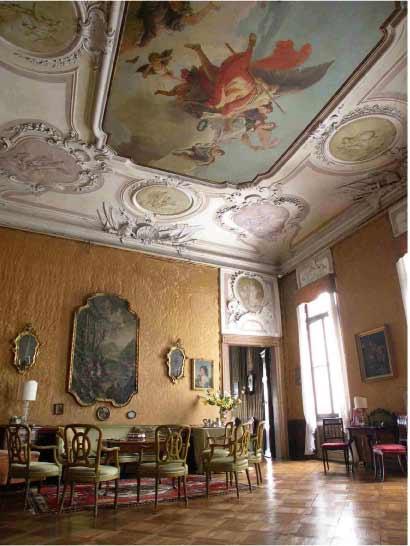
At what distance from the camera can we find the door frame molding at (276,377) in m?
9.88

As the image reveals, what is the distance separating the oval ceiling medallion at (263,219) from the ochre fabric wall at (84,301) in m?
1.67

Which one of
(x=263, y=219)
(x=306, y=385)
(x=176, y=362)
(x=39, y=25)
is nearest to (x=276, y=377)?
(x=306, y=385)

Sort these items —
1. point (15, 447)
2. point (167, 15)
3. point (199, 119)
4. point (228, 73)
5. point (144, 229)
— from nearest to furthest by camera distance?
point (167, 15), point (15, 447), point (228, 73), point (199, 119), point (144, 229)

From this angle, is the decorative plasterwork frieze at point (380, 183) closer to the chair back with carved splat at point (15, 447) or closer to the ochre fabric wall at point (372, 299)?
the ochre fabric wall at point (372, 299)

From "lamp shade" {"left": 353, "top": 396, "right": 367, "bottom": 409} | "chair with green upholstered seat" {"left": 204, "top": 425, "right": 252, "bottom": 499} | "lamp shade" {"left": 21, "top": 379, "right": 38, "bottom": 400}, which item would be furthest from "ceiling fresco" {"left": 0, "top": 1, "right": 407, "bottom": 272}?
"chair with green upholstered seat" {"left": 204, "top": 425, "right": 252, "bottom": 499}

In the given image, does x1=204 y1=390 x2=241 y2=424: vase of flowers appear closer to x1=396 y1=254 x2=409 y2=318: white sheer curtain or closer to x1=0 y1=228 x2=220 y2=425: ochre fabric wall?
x1=0 y1=228 x2=220 y2=425: ochre fabric wall

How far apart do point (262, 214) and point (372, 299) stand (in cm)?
301

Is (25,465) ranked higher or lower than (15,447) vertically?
lower

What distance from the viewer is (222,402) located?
862 cm

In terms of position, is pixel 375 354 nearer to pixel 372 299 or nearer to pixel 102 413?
pixel 372 299

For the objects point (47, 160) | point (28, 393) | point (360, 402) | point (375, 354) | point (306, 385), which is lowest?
point (360, 402)

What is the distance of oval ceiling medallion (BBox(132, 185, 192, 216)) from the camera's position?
8219 millimetres

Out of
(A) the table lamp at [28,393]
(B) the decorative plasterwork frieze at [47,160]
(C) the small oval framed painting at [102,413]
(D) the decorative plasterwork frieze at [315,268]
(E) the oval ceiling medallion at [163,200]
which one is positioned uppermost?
(B) the decorative plasterwork frieze at [47,160]

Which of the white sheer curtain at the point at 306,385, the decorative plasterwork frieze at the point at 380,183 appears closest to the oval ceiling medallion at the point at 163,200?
the decorative plasterwork frieze at the point at 380,183
